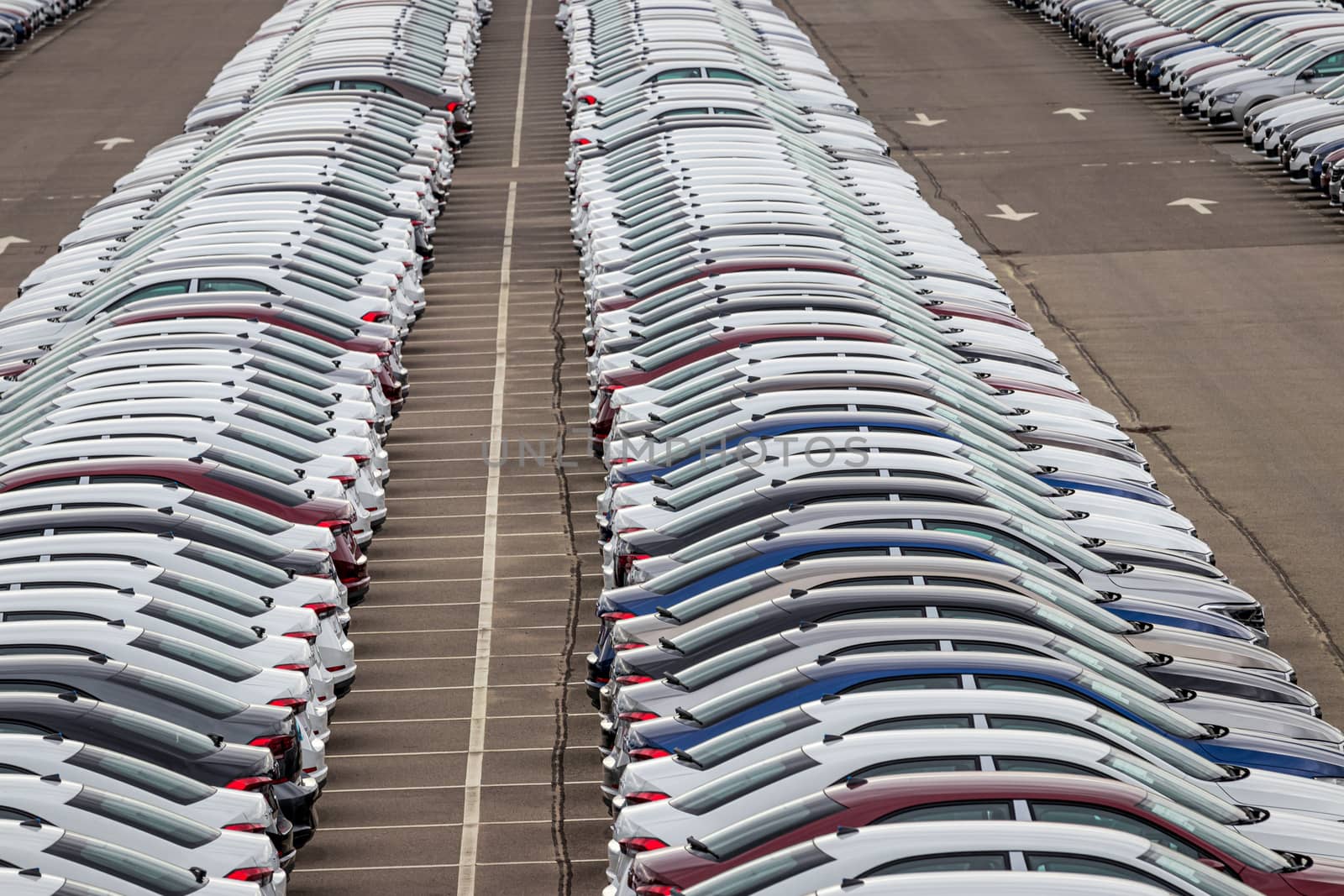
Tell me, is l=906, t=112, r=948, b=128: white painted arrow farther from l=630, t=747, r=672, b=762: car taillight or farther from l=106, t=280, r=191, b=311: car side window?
l=630, t=747, r=672, b=762: car taillight

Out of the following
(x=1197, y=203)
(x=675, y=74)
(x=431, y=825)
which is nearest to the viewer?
(x=431, y=825)

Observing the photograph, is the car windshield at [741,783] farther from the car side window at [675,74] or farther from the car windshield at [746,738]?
the car side window at [675,74]

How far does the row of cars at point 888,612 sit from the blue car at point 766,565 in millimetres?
23

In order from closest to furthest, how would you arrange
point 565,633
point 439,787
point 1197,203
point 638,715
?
point 638,715
point 439,787
point 565,633
point 1197,203

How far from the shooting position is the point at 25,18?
46.8 m

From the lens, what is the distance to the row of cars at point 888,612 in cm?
973

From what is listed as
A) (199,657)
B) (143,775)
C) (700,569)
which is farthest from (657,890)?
(199,657)

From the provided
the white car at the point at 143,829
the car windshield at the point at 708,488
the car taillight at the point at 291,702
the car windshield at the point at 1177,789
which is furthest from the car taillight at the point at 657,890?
the car windshield at the point at 708,488

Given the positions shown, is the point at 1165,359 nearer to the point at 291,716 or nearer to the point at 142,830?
the point at 291,716

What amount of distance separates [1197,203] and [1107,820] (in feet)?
69.7

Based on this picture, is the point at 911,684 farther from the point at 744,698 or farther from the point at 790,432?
the point at 790,432

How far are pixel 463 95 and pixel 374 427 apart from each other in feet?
50.9

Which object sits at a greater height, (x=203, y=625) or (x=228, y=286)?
(x=203, y=625)

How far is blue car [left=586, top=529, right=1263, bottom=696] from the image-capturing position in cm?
1267
